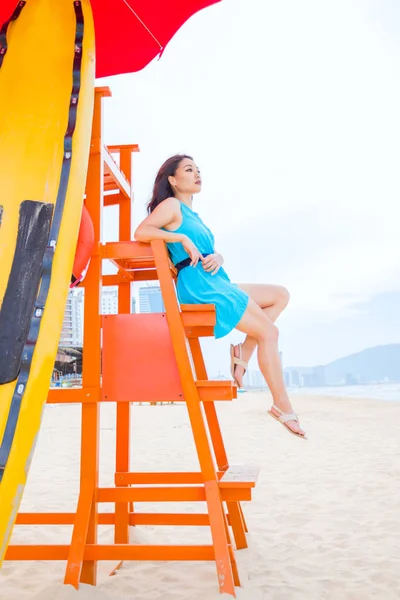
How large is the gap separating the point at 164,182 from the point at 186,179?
5.8 inches

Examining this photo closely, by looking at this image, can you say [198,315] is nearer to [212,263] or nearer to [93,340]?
[212,263]

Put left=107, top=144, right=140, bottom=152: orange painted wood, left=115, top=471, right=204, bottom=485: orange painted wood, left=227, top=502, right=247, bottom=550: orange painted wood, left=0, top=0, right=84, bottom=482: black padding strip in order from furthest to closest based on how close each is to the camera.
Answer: left=107, top=144, right=140, bottom=152: orange painted wood, left=227, top=502, right=247, bottom=550: orange painted wood, left=115, top=471, right=204, bottom=485: orange painted wood, left=0, top=0, right=84, bottom=482: black padding strip

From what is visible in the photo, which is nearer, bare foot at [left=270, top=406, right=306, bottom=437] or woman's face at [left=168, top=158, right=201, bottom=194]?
bare foot at [left=270, top=406, right=306, bottom=437]

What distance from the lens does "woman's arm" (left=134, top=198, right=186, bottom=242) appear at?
2572mm

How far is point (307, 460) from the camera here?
7375 millimetres

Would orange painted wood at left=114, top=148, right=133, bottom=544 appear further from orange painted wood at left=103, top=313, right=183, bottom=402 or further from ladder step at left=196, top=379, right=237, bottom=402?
ladder step at left=196, top=379, right=237, bottom=402

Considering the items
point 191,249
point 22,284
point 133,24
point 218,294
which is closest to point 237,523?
point 218,294

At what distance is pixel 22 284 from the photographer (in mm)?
2109

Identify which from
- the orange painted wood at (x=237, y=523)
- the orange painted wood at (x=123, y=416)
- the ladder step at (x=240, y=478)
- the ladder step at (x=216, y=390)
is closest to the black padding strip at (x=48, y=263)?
the ladder step at (x=216, y=390)

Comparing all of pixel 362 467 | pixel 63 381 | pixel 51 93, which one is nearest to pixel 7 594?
pixel 51 93

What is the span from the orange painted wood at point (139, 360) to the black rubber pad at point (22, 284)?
563mm

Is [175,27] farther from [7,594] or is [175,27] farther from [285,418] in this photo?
[7,594]

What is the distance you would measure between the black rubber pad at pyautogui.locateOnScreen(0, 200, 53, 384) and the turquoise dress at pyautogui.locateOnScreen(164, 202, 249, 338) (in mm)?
828

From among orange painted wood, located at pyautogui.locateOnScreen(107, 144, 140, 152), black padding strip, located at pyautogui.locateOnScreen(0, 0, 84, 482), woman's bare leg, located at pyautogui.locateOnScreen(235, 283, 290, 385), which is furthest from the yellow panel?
woman's bare leg, located at pyautogui.locateOnScreen(235, 283, 290, 385)
